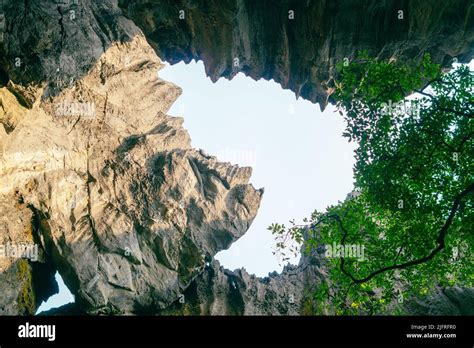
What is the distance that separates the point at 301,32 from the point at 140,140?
14226 mm

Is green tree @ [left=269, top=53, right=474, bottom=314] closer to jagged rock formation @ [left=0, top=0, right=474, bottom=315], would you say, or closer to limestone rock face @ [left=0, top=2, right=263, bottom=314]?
jagged rock formation @ [left=0, top=0, right=474, bottom=315]

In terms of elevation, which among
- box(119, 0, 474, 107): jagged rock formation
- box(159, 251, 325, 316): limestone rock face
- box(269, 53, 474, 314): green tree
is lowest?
box(159, 251, 325, 316): limestone rock face

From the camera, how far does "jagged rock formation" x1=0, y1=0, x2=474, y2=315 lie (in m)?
19.0

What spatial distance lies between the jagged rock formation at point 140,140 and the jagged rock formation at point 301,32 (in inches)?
3.3

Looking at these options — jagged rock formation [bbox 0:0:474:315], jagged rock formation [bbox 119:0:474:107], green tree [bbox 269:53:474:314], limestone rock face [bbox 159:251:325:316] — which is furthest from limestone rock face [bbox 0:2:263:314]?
green tree [bbox 269:53:474:314]

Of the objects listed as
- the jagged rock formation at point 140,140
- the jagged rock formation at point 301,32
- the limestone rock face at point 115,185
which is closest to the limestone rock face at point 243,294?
the jagged rock formation at point 140,140

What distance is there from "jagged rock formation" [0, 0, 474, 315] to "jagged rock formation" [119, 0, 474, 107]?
0.28 ft

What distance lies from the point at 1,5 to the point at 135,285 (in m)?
18.6

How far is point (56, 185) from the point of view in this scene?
22.1m

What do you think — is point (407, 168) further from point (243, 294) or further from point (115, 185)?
point (115, 185)

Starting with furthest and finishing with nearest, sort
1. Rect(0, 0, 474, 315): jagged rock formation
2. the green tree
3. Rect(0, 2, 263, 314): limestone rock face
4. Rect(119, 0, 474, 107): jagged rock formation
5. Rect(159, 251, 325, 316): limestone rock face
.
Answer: Rect(159, 251, 325, 316): limestone rock face, Rect(0, 2, 263, 314): limestone rock face, Rect(119, 0, 474, 107): jagged rock formation, Rect(0, 0, 474, 315): jagged rock formation, the green tree

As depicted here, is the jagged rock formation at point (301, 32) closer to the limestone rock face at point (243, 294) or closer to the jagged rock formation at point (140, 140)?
the jagged rock formation at point (140, 140)

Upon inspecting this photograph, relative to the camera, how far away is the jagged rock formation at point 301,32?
19.6 meters
